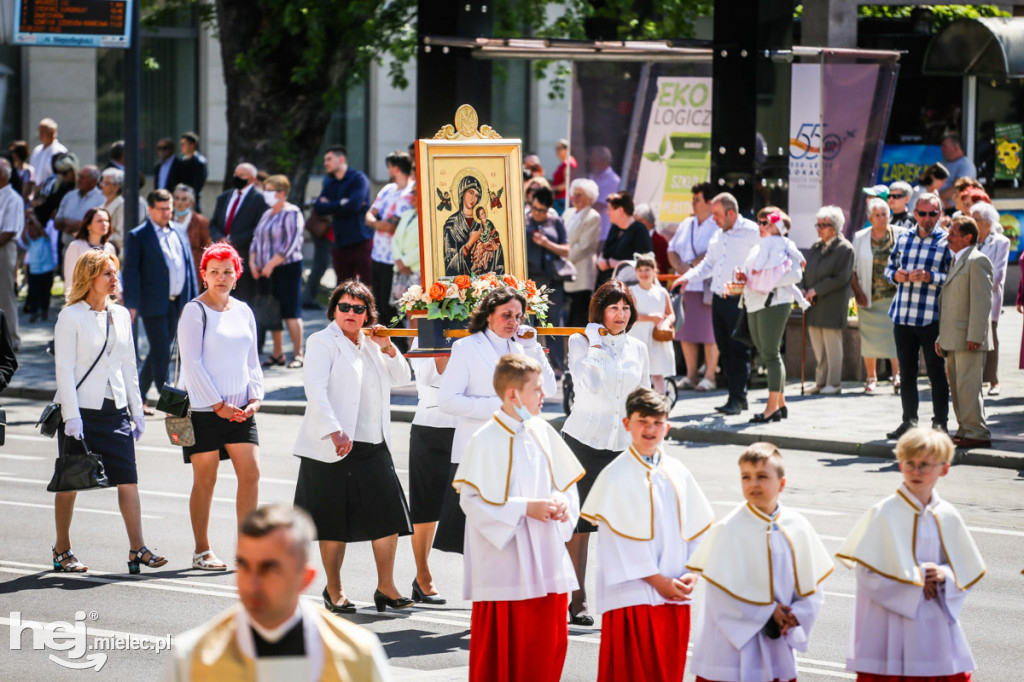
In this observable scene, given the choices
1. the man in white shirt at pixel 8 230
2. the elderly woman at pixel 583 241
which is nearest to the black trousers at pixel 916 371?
the elderly woman at pixel 583 241

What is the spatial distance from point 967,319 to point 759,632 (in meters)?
7.52

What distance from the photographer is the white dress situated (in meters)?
13.1

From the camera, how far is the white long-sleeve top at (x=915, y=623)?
219 inches

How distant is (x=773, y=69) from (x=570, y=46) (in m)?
2.18

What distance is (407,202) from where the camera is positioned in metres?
16.4

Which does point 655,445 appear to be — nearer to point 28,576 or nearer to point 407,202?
point 28,576

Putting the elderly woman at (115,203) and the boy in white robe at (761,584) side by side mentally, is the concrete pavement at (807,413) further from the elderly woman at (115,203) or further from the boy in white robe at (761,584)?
the boy in white robe at (761,584)

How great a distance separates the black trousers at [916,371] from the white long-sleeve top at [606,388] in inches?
218

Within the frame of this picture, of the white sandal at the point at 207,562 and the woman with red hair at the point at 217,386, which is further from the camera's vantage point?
the white sandal at the point at 207,562

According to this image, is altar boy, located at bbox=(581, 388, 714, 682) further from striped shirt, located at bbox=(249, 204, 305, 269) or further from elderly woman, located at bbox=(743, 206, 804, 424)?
striped shirt, located at bbox=(249, 204, 305, 269)

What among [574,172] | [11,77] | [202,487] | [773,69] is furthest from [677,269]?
[11,77]

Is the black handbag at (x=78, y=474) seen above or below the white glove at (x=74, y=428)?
below

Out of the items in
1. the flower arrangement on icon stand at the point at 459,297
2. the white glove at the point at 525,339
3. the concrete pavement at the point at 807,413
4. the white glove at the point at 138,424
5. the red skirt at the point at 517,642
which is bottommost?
the concrete pavement at the point at 807,413

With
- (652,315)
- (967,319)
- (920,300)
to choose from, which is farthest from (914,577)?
(652,315)
